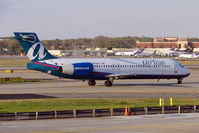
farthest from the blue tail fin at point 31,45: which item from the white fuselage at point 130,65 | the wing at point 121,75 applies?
the wing at point 121,75

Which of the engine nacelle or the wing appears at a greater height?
the engine nacelle

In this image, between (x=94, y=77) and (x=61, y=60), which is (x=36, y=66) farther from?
(x=94, y=77)

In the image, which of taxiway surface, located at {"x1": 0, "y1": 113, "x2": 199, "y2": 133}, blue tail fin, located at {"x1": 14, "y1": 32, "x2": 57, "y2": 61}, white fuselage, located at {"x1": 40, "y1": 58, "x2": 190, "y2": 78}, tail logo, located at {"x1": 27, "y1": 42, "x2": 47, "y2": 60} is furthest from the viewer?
white fuselage, located at {"x1": 40, "y1": 58, "x2": 190, "y2": 78}

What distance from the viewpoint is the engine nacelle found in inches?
2090

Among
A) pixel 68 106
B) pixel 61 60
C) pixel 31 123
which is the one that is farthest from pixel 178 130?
pixel 61 60

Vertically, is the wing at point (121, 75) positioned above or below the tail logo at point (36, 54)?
below

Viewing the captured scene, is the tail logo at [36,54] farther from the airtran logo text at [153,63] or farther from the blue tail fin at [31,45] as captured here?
the airtran logo text at [153,63]

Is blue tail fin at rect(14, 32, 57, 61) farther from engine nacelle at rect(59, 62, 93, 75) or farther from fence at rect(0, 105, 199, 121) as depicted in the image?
fence at rect(0, 105, 199, 121)

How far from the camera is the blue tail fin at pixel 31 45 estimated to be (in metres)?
53.6

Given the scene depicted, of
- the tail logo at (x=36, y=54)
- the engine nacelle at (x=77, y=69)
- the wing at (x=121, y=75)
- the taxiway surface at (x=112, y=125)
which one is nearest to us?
the taxiway surface at (x=112, y=125)

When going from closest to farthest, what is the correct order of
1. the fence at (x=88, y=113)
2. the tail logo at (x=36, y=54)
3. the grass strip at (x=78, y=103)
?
the fence at (x=88, y=113) < the grass strip at (x=78, y=103) < the tail logo at (x=36, y=54)

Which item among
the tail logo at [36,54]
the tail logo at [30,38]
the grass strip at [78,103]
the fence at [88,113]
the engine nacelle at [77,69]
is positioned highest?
the tail logo at [30,38]

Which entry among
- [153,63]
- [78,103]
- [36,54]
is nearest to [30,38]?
[36,54]

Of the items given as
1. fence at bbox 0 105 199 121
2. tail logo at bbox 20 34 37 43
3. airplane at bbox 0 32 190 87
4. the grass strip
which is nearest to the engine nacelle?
airplane at bbox 0 32 190 87
